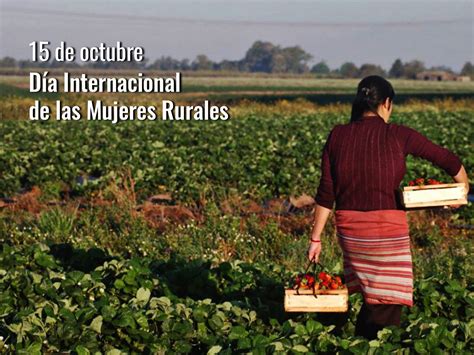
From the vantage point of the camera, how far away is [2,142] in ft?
64.6

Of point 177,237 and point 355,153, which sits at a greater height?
point 355,153

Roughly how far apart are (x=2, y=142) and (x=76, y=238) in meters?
10.3

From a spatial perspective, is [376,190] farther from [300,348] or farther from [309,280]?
[300,348]

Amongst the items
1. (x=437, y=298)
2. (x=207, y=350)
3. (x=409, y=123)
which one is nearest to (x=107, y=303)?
(x=207, y=350)

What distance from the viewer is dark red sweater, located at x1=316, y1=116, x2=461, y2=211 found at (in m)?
5.54

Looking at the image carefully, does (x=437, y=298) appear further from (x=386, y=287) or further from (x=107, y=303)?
(x=107, y=303)

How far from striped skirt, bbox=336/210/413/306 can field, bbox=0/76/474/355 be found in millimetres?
239

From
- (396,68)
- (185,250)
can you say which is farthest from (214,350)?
(396,68)

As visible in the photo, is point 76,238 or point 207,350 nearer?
point 207,350

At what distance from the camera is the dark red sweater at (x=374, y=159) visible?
5.54 metres

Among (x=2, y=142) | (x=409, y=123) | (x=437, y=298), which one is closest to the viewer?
(x=437, y=298)

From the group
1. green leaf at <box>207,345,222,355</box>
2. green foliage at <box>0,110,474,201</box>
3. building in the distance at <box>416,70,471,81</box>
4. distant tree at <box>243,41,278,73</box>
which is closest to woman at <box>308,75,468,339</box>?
green leaf at <box>207,345,222,355</box>

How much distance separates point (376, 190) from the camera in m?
5.57

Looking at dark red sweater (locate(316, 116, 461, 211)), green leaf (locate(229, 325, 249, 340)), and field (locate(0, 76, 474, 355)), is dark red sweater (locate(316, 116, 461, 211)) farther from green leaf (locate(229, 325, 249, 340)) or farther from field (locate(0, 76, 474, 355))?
green leaf (locate(229, 325, 249, 340))
